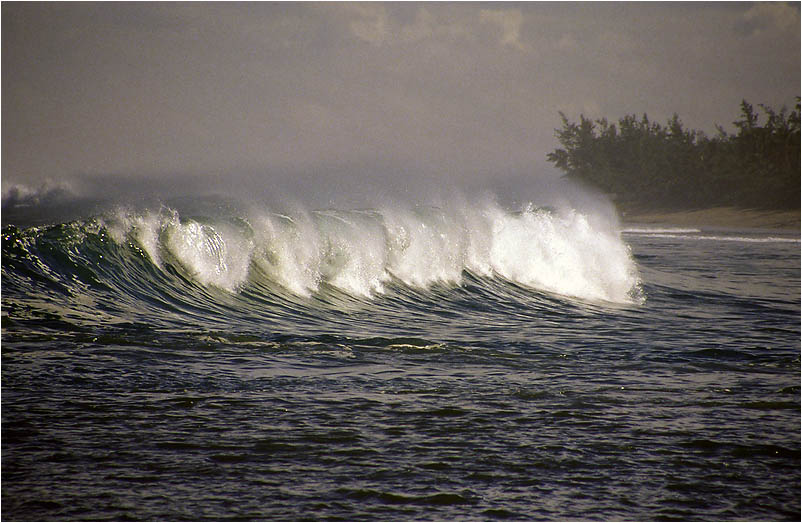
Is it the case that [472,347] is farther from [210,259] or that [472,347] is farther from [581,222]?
[581,222]

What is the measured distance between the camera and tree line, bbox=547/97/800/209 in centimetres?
5228

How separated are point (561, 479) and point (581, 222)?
1313 cm

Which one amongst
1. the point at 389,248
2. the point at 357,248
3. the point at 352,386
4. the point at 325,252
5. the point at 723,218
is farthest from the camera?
the point at 723,218

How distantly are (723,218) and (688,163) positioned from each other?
9474 mm

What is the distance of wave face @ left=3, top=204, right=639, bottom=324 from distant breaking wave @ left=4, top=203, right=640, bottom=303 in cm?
2

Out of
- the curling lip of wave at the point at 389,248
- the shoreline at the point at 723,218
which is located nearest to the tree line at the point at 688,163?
the shoreline at the point at 723,218

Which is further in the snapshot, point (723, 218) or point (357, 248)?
point (723, 218)

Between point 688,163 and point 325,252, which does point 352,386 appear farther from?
point 688,163

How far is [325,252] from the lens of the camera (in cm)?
1229

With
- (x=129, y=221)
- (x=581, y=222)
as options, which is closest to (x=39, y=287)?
(x=129, y=221)

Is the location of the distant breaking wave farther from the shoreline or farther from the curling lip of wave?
the shoreline

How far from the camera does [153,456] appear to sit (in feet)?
14.0

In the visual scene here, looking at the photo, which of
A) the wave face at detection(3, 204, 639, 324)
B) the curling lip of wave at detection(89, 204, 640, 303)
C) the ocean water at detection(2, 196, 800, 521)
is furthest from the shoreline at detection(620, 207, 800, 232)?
the ocean water at detection(2, 196, 800, 521)

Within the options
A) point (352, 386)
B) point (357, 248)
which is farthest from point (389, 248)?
point (352, 386)
